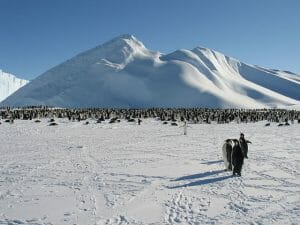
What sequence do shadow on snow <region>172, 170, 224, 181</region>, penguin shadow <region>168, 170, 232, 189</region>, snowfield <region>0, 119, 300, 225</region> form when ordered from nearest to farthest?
snowfield <region>0, 119, 300, 225</region>
penguin shadow <region>168, 170, 232, 189</region>
shadow on snow <region>172, 170, 224, 181</region>

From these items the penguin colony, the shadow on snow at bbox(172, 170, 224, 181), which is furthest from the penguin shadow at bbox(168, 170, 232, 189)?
the penguin colony

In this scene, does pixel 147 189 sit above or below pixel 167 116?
below

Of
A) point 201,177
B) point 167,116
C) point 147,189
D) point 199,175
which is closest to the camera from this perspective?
point 147,189

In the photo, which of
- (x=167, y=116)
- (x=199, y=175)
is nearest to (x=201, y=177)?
(x=199, y=175)

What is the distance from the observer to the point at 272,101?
197125 mm

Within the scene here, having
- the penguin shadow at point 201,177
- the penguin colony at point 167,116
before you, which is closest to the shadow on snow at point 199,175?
the penguin shadow at point 201,177

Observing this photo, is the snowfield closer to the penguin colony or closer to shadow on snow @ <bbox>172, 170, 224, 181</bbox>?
shadow on snow @ <bbox>172, 170, 224, 181</bbox>

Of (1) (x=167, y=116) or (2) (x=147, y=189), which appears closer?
(2) (x=147, y=189)

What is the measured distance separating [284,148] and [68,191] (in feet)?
44.8

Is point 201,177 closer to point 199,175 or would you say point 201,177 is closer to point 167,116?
point 199,175

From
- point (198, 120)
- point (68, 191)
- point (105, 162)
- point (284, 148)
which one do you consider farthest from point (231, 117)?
point (68, 191)

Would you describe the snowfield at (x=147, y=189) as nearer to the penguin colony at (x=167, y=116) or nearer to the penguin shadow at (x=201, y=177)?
the penguin shadow at (x=201, y=177)

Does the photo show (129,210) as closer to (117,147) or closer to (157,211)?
(157,211)

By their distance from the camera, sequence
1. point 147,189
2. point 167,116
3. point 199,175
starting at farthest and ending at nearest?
point 167,116 → point 199,175 → point 147,189
